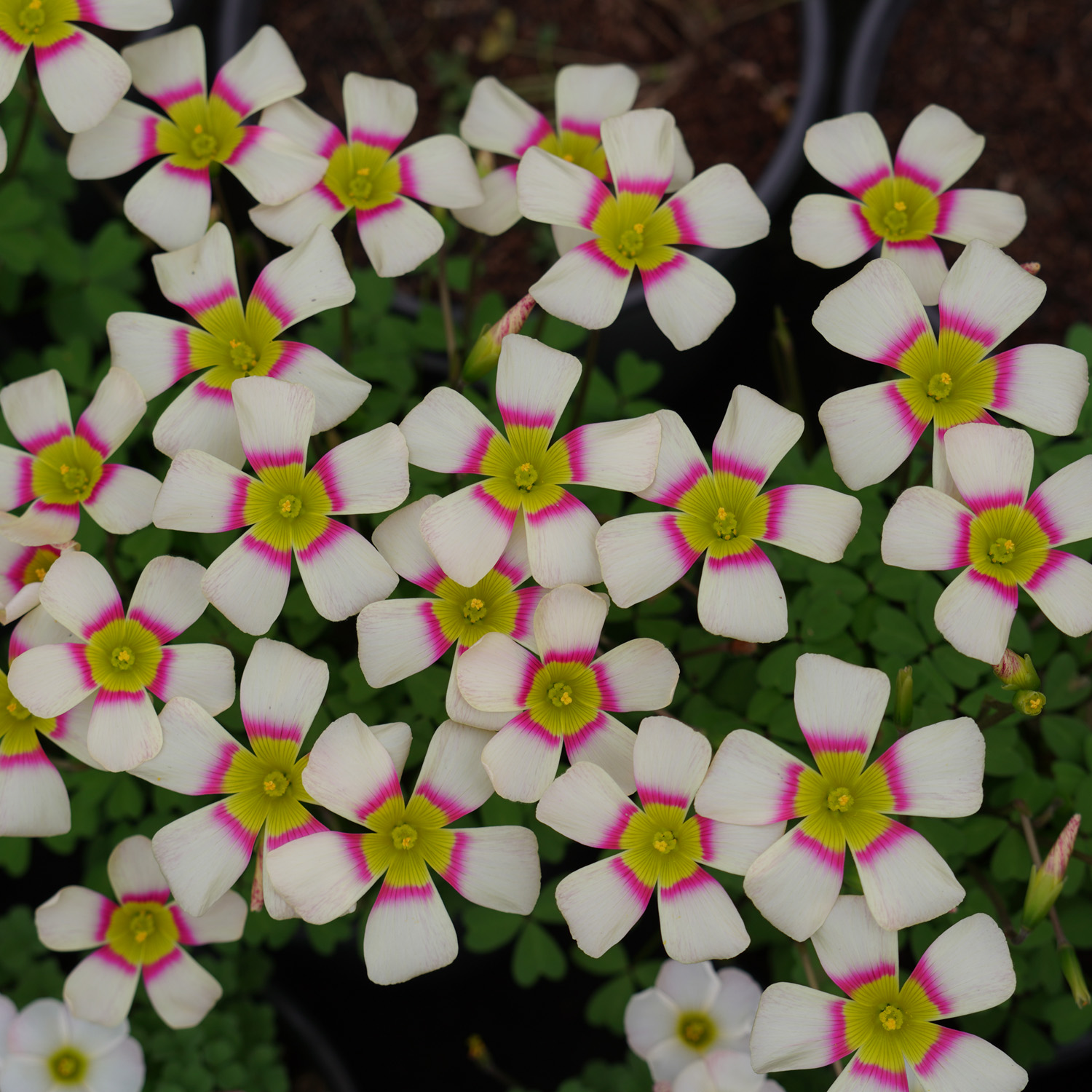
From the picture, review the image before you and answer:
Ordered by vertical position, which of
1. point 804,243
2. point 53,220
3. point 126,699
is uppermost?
point 804,243

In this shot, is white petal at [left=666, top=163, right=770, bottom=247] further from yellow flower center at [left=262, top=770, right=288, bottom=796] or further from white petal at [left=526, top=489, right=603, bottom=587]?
yellow flower center at [left=262, top=770, right=288, bottom=796]

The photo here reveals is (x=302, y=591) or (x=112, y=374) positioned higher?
(x=112, y=374)

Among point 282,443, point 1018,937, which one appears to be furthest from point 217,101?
point 1018,937

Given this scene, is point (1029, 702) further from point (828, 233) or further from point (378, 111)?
point (378, 111)

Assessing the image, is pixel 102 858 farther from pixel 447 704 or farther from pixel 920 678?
pixel 920 678

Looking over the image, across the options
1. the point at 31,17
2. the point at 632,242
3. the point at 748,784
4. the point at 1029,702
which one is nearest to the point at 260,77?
the point at 31,17

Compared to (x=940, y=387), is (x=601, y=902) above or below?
below

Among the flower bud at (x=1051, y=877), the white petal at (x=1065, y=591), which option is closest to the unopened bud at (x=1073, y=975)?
the flower bud at (x=1051, y=877)
